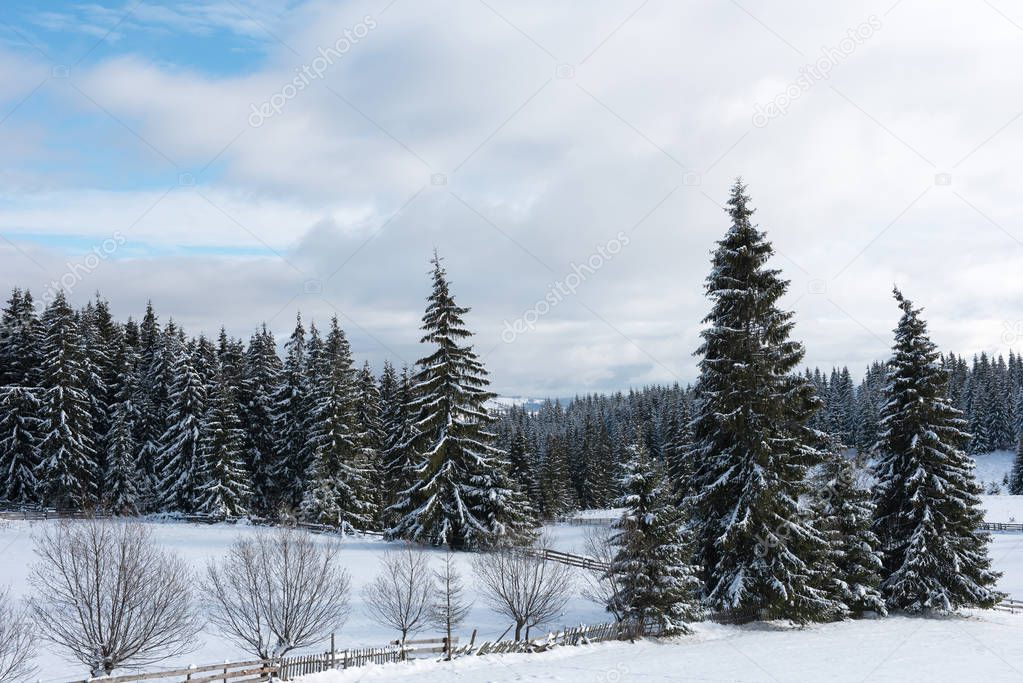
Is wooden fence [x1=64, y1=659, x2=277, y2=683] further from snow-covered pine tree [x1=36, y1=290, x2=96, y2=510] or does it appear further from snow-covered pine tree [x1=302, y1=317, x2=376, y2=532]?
snow-covered pine tree [x1=36, y1=290, x2=96, y2=510]

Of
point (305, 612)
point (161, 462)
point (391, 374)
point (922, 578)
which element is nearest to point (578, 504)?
point (391, 374)

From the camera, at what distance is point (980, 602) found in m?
29.5

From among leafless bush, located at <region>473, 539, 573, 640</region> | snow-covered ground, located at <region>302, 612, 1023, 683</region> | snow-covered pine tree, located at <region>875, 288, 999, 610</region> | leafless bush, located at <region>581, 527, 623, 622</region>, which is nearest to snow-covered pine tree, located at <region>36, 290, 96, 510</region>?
leafless bush, located at <region>473, 539, 573, 640</region>

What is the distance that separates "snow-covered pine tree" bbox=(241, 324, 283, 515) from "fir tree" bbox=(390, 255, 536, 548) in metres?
22.4

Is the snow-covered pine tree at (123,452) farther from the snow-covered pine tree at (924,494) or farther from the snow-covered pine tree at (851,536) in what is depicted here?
the snow-covered pine tree at (924,494)

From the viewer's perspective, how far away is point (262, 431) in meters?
58.6

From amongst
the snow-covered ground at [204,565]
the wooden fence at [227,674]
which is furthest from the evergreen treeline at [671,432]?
the wooden fence at [227,674]

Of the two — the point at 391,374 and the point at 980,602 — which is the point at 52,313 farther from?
the point at 980,602

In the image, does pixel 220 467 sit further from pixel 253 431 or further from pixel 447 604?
pixel 447 604

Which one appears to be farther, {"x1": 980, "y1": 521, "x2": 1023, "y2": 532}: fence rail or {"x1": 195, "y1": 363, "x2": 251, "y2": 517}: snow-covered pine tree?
{"x1": 980, "y1": 521, "x2": 1023, "y2": 532}: fence rail

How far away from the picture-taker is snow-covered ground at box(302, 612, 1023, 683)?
20188mm

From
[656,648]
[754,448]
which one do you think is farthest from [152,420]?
[754,448]

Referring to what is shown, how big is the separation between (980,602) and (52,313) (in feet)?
214

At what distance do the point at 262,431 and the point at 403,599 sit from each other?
114 feet
